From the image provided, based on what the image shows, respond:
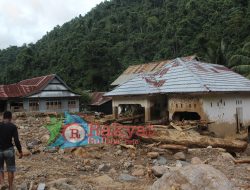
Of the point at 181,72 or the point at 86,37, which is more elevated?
the point at 86,37

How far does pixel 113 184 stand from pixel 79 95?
30267mm

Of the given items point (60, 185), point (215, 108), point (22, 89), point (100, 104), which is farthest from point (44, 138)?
point (100, 104)

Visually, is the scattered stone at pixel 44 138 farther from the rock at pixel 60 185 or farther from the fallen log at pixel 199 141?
the rock at pixel 60 185

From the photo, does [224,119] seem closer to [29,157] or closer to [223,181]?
[29,157]

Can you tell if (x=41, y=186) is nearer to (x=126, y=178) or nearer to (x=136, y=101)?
(x=126, y=178)

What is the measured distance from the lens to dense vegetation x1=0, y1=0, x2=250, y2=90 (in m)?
43.8

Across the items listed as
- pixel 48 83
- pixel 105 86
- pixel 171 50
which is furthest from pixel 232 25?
pixel 48 83

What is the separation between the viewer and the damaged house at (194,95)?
47.8ft

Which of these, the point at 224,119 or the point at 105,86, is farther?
the point at 105,86

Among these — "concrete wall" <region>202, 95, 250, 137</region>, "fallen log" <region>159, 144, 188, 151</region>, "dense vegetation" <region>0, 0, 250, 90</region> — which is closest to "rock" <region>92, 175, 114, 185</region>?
"fallen log" <region>159, 144, 188, 151</region>

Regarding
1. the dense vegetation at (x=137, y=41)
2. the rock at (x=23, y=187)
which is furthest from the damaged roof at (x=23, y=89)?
the rock at (x=23, y=187)

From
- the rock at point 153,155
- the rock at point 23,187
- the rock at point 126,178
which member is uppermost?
the rock at point 23,187

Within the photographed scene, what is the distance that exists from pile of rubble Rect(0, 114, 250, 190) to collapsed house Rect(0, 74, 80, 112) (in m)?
21.2

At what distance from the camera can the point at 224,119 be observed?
15.4 meters
